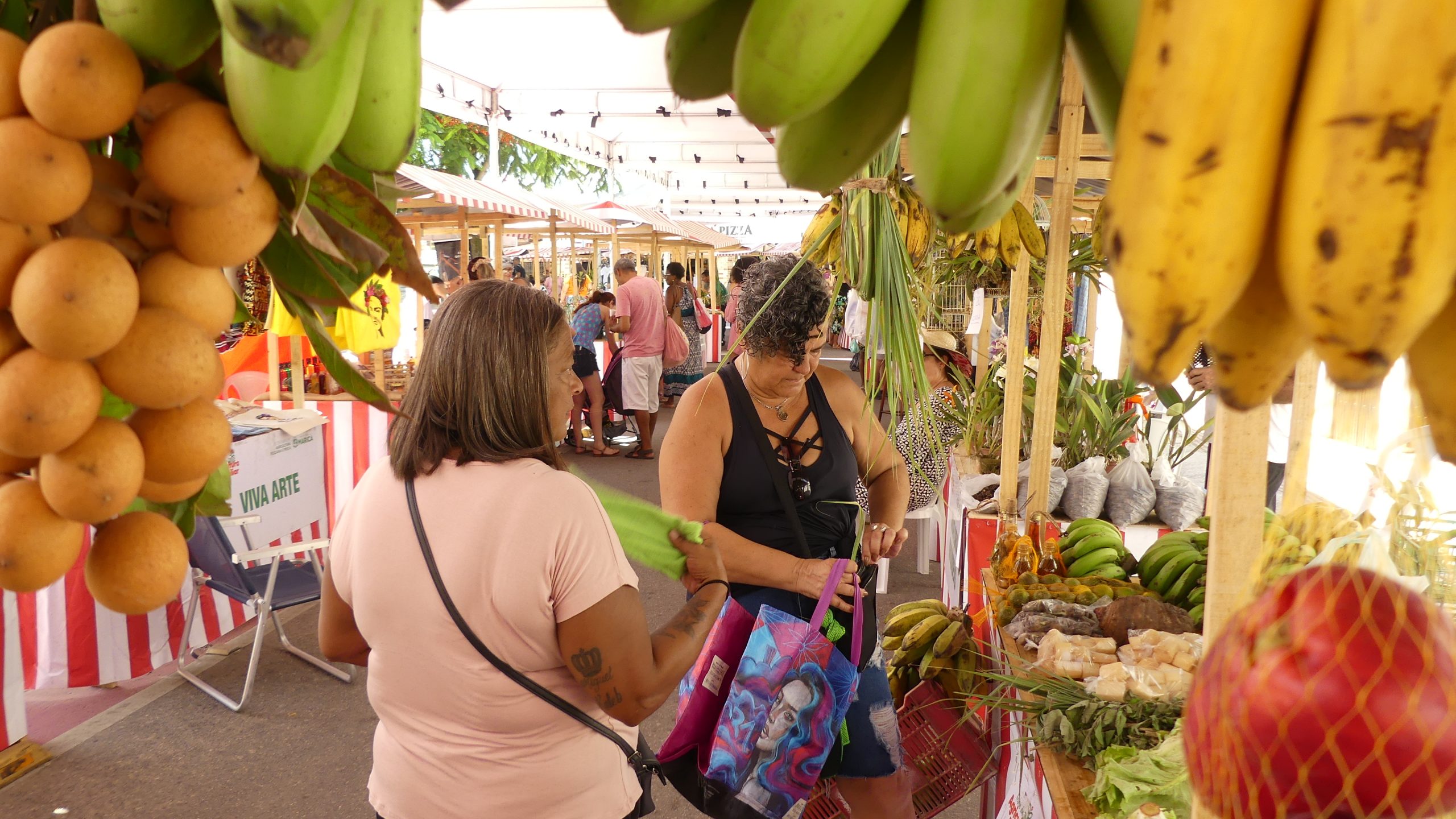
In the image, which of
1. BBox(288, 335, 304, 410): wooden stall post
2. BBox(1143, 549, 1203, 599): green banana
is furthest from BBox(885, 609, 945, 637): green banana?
BBox(288, 335, 304, 410): wooden stall post

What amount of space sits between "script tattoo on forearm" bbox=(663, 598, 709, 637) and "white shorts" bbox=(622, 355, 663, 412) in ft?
22.0

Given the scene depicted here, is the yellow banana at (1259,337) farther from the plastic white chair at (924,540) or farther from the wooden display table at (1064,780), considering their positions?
the plastic white chair at (924,540)

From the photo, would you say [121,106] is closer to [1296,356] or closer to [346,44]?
[346,44]

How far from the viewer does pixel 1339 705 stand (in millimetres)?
844

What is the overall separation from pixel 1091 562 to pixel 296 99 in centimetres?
305

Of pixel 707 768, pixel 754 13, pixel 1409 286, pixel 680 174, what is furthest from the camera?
pixel 680 174

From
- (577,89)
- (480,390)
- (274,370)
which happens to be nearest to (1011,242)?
(480,390)

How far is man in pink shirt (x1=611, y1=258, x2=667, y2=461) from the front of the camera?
8742mm

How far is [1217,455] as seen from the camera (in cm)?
115

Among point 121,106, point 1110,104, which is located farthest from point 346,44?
point 1110,104

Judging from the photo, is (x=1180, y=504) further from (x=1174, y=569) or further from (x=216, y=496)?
(x=216, y=496)

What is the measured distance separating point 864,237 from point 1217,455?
697 millimetres

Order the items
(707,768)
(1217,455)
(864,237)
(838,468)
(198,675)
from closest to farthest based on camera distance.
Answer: (1217,455) < (864,237) < (707,768) < (838,468) < (198,675)

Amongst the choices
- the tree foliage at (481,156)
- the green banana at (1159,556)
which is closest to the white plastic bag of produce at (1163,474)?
the green banana at (1159,556)
